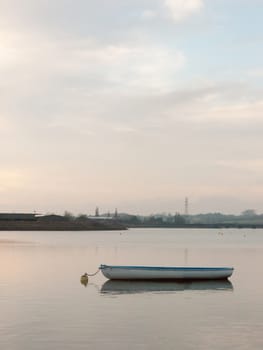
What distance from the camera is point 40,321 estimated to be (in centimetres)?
2706

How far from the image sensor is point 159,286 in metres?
43.1

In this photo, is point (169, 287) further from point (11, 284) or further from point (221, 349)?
point (221, 349)

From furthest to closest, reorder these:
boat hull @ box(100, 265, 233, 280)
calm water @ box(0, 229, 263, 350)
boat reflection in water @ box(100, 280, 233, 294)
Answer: boat hull @ box(100, 265, 233, 280)
boat reflection in water @ box(100, 280, 233, 294)
calm water @ box(0, 229, 263, 350)

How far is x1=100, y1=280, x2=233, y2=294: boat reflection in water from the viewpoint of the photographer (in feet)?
134

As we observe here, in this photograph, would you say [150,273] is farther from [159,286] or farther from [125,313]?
[125,313]

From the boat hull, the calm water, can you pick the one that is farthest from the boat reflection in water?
the boat hull

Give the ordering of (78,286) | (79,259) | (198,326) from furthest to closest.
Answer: (79,259) < (78,286) < (198,326)

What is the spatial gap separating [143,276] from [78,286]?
5.82 metres

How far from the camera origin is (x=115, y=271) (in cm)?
4550

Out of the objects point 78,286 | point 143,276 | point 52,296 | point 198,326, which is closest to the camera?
point 198,326

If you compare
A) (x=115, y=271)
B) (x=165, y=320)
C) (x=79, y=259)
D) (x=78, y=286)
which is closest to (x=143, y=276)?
(x=115, y=271)

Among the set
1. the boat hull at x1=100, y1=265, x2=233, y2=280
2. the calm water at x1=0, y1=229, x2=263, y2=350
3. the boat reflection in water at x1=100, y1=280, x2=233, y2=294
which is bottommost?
the calm water at x1=0, y1=229, x2=263, y2=350

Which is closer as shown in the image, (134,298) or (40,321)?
(40,321)

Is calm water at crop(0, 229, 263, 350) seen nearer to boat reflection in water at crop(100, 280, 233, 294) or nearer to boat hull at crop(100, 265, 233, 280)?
boat reflection in water at crop(100, 280, 233, 294)
